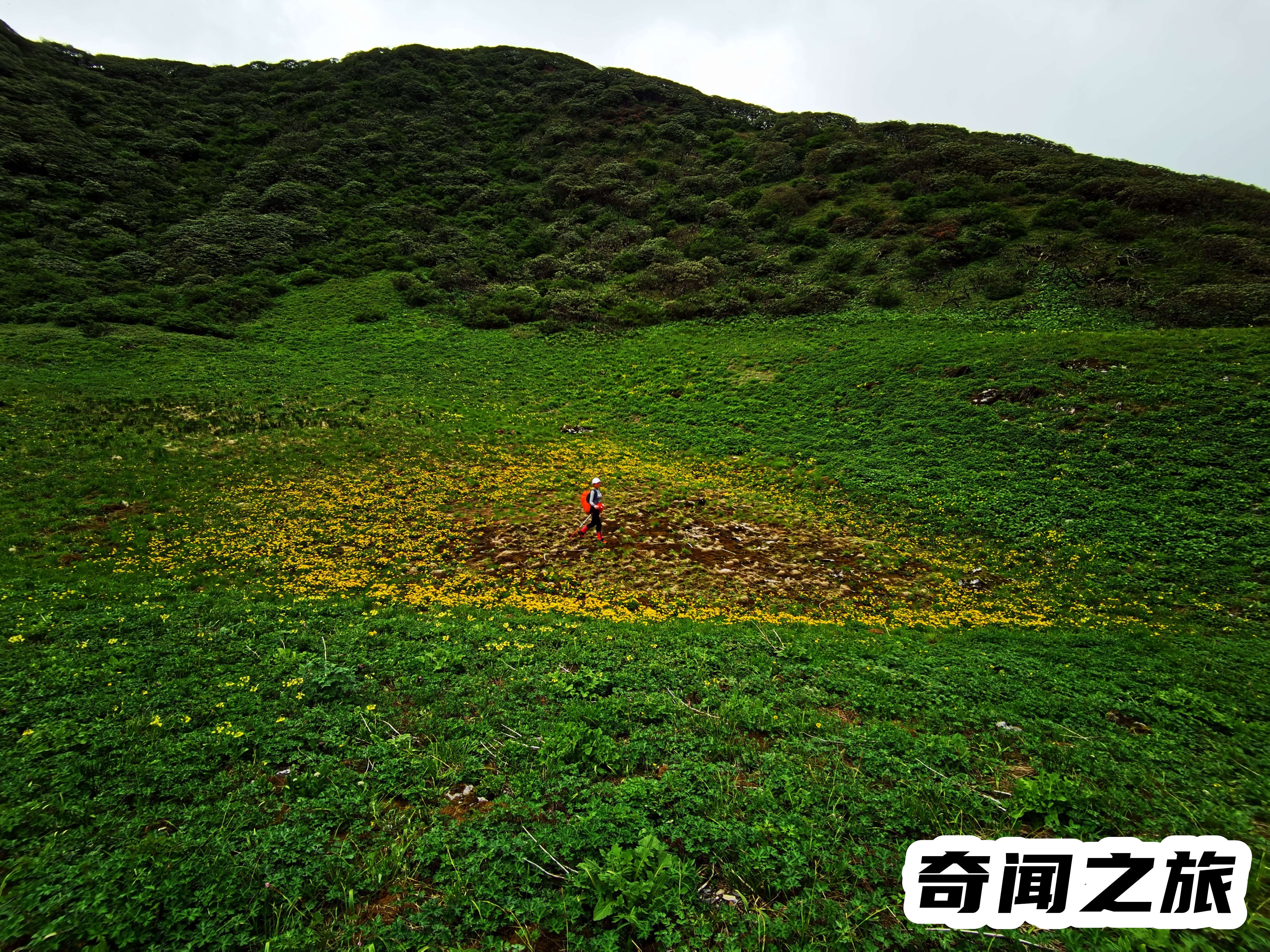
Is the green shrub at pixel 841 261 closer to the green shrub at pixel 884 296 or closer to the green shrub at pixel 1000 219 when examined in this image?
the green shrub at pixel 884 296

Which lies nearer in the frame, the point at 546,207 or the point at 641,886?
the point at 641,886

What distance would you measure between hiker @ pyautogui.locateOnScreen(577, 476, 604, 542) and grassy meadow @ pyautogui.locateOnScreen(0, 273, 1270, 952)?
37.5 inches

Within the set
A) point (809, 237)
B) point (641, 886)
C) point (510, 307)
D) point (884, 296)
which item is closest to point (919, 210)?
point (809, 237)

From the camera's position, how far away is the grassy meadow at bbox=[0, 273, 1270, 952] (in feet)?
15.9

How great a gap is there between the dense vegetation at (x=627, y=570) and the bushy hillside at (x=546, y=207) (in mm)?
600

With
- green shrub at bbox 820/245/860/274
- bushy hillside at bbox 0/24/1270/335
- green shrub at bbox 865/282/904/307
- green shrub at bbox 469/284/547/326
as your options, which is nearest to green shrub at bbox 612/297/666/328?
bushy hillside at bbox 0/24/1270/335

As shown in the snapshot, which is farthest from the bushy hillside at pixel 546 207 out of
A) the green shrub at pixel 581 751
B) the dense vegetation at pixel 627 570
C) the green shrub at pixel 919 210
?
the green shrub at pixel 581 751

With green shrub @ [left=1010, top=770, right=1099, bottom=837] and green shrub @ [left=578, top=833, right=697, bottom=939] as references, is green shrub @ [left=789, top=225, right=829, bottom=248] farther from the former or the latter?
green shrub @ [left=578, top=833, right=697, bottom=939]

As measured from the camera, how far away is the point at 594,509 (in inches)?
618

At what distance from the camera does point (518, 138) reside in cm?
7038

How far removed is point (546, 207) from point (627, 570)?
56.2 meters

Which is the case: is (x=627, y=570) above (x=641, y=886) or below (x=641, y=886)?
below

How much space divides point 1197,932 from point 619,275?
4817 centimetres

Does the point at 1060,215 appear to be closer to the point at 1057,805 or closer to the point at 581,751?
the point at 1057,805
